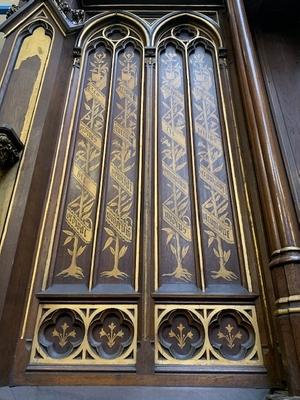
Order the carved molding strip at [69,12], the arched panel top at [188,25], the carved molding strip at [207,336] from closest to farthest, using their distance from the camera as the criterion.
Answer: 1. the carved molding strip at [207,336]
2. the carved molding strip at [69,12]
3. the arched panel top at [188,25]

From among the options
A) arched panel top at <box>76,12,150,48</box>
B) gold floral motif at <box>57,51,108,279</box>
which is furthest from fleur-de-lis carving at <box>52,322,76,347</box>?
arched panel top at <box>76,12,150,48</box>

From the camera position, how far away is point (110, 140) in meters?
2.37

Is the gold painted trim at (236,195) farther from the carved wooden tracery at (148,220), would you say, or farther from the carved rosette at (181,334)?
the carved rosette at (181,334)

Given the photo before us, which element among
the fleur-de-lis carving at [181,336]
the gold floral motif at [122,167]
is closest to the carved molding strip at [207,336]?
the fleur-de-lis carving at [181,336]

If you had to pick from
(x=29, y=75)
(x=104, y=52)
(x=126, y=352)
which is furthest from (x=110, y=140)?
(x=126, y=352)

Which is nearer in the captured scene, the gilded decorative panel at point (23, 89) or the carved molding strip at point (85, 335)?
the carved molding strip at point (85, 335)

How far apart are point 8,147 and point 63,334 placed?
1039 mm

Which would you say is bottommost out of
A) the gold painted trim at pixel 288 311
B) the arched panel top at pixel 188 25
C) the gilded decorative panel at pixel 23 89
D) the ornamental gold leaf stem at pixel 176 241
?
the gold painted trim at pixel 288 311

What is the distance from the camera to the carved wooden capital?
187 centimetres

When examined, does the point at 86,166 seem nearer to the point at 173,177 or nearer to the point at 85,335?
the point at 173,177

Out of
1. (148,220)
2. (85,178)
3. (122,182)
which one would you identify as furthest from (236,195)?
(85,178)

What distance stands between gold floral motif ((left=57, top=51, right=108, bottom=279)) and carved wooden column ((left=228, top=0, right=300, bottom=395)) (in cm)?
100

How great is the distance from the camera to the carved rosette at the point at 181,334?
1.70 m

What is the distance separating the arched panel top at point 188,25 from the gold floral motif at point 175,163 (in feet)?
0.60
